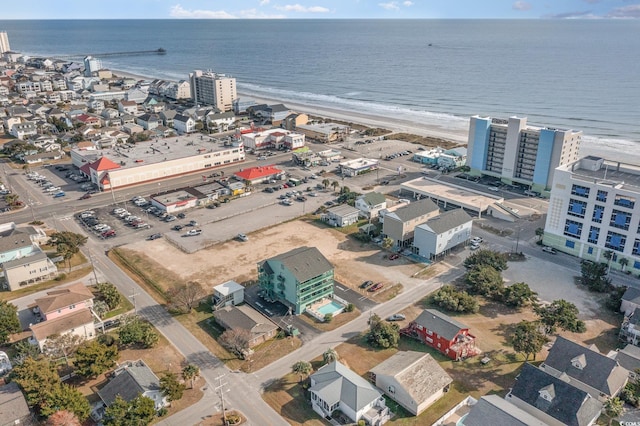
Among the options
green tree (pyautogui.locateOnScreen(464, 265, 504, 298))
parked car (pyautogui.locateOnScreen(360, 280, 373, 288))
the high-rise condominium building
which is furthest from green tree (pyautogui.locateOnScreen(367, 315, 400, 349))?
the high-rise condominium building

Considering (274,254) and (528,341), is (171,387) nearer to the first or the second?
(274,254)

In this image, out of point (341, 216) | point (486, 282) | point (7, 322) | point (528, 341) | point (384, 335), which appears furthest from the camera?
point (341, 216)

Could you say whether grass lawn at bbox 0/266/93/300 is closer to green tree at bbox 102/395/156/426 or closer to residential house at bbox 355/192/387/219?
green tree at bbox 102/395/156/426

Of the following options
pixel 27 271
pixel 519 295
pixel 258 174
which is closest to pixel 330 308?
pixel 519 295

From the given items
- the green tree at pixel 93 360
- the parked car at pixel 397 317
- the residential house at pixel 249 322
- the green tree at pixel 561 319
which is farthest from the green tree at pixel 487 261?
the green tree at pixel 93 360

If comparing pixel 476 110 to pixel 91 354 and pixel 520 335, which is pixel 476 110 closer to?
pixel 520 335

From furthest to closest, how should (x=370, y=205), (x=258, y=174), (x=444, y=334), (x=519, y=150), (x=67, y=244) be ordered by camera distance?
(x=258, y=174), (x=519, y=150), (x=370, y=205), (x=67, y=244), (x=444, y=334)
